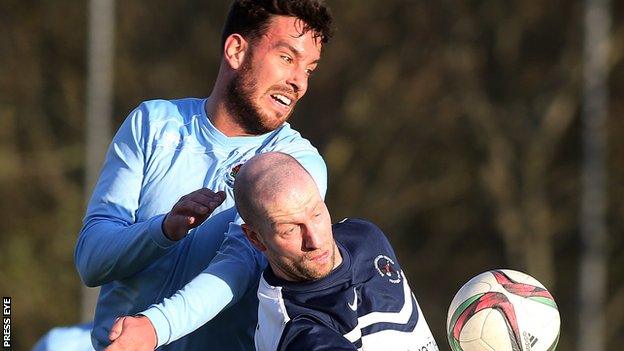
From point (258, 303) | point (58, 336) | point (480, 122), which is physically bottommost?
point (480, 122)

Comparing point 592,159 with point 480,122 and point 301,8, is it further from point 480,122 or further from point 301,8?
point 301,8

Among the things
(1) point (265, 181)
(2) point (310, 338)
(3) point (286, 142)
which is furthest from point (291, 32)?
(2) point (310, 338)

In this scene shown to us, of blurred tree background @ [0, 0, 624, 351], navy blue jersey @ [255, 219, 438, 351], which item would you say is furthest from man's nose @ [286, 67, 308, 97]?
blurred tree background @ [0, 0, 624, 351]

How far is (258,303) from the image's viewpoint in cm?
401

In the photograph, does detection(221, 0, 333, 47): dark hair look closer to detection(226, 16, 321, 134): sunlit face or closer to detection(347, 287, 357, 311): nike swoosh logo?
detection(226, 16, 321, 134): sunlit face

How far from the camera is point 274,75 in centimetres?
409

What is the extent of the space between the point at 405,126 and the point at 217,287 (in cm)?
1209

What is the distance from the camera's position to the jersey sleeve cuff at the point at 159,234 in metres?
3.75

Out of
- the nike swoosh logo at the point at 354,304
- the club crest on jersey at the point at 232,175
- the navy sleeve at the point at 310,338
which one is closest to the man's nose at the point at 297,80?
the club crest on jersey at the point at 232,175

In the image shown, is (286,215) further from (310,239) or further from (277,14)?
(277,14)

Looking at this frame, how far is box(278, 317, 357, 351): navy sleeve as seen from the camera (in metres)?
3.50

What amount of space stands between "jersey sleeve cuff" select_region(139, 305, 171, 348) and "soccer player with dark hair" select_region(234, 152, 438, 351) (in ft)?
1.00

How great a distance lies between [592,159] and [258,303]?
31.3 ft

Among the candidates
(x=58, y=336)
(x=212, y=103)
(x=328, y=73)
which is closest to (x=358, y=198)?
(x=328, y=73)
